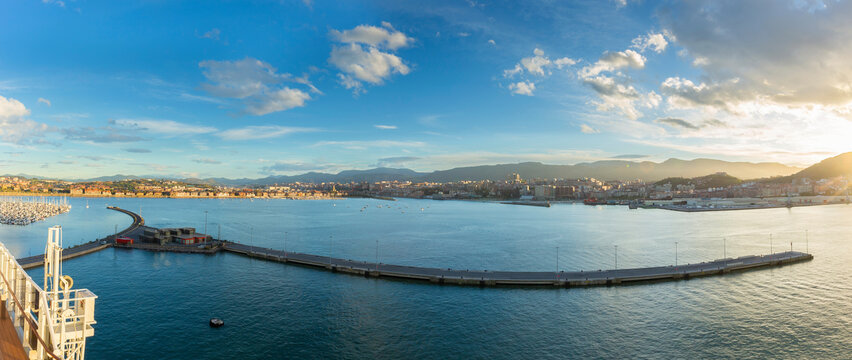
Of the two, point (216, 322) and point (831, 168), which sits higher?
point (831, 168)

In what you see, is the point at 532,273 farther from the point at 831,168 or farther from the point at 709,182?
the point at 831,168

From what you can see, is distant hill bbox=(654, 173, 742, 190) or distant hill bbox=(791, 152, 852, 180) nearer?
distant hill bbox=(791, 152, 852, 180)

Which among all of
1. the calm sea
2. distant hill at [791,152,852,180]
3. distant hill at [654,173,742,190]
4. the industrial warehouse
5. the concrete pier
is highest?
distant hill at [791,152,852,180]

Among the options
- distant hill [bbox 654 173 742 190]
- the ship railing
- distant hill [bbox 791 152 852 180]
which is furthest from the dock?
distant hill [bbox 791 152 852 180]

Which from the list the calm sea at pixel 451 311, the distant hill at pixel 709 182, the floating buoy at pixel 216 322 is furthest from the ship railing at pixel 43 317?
the distant hill at pixel 709 182

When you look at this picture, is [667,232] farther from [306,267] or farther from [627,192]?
[627,192]

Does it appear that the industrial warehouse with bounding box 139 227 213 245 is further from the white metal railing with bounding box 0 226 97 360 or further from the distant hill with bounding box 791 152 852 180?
the distant hill with bounding box 791 152 852 180

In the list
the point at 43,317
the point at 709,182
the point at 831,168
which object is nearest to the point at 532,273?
the point at 43,317
